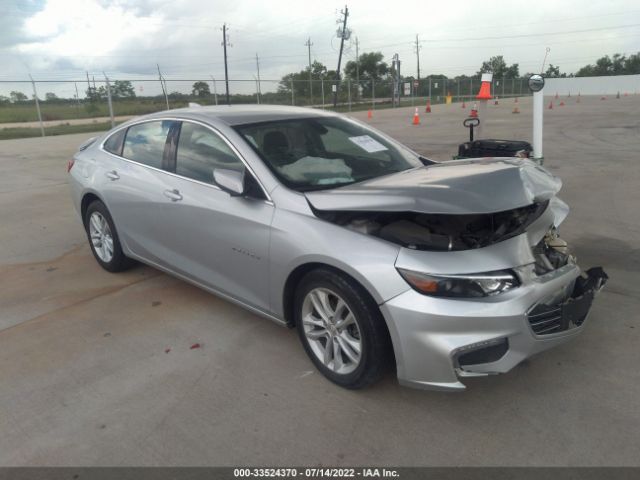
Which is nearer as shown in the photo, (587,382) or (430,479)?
(430,479)

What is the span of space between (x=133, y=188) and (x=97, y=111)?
24055 millimetres

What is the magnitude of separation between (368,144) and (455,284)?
1.79 meters

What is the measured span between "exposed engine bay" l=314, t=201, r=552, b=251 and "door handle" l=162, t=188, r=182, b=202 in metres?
1.29

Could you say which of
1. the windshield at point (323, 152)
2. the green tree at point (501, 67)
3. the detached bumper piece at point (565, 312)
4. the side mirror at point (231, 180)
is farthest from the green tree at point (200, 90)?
the green tree at point (501, 67)

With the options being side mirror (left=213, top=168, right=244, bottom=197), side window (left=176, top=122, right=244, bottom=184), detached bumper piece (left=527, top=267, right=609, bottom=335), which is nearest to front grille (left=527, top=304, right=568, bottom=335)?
detached bumper piece (left=527, top=267, right=609, bottom=335)

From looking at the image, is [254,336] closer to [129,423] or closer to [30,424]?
[129,423]

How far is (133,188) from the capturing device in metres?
4.11

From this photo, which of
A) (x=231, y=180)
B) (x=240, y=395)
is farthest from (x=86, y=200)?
(x=240, y=395)

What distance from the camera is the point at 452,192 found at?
8.57ft

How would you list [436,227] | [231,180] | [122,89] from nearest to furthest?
[436,227]
[231,180]
[122,89]

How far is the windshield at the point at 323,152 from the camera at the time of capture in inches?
131

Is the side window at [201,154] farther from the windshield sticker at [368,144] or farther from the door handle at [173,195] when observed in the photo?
the windshield sticker at [368,144]

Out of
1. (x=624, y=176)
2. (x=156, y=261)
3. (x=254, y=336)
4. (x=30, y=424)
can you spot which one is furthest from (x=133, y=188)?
(x=624, y=176)

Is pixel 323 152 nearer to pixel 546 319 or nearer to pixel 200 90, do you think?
pixel 546 319
